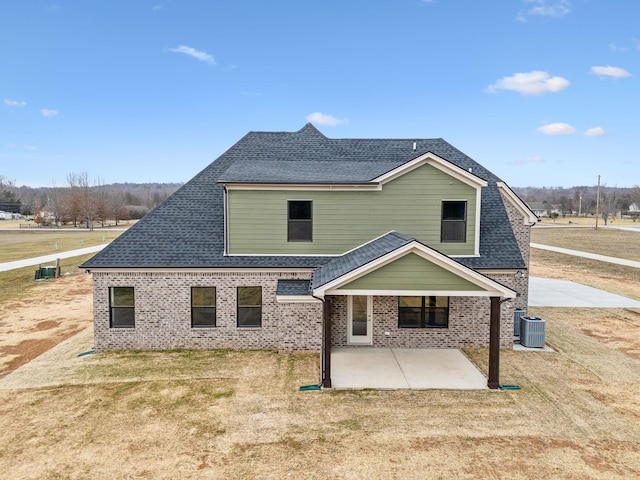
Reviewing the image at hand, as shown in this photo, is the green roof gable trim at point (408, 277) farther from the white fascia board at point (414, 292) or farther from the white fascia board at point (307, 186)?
the white fascia board at point (307, 186)

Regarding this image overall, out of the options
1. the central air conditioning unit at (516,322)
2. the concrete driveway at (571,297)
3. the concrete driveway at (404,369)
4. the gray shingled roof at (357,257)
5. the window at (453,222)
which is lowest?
the concrete driveway at (404,369)

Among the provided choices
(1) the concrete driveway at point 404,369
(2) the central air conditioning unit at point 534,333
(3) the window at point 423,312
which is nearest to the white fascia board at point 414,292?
(1) the concrete driveway at point 404,369

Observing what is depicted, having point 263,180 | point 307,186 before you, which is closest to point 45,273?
point 263,180

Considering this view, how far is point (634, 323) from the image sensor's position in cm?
1739

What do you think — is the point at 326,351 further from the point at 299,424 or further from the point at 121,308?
the point at 121,308

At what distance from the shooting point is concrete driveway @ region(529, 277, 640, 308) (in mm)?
20516

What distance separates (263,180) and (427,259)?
20.2 feet

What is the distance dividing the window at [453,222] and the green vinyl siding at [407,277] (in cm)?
344

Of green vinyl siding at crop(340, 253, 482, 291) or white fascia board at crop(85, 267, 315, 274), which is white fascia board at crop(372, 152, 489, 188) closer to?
green vinyl siding at crop(340, 253, 482, 291)

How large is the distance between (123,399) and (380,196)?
32.8ft

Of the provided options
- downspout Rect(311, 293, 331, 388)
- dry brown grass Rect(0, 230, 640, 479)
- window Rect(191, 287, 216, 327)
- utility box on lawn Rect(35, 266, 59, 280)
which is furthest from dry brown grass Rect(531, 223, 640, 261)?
utility box on lawn Rect(35, 266, 59, 280)

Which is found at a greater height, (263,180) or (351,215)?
(263,180)

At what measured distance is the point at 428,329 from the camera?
45.9 feet

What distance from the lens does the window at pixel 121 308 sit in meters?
13.8
